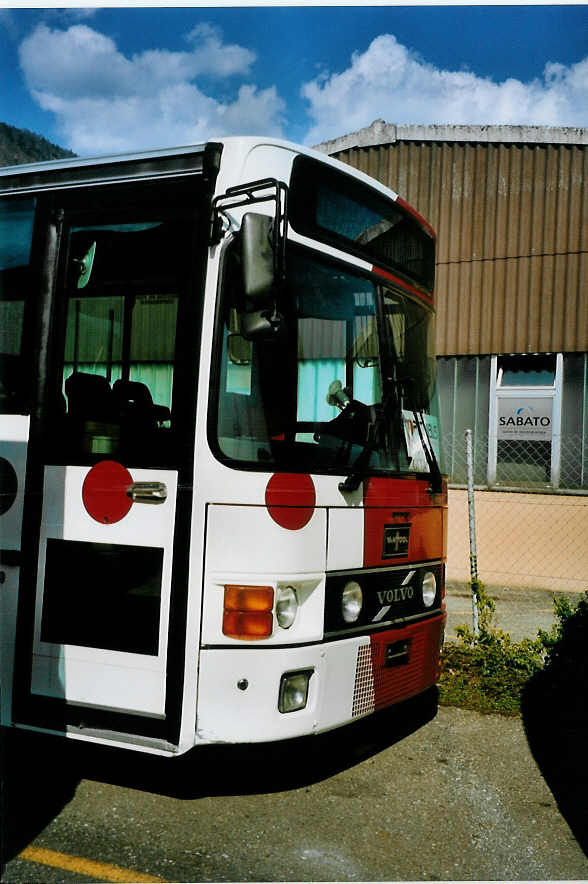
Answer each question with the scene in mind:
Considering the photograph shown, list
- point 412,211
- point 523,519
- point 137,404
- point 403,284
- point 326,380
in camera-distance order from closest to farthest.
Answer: point 137,404
point 326,380
point 403,284
point 412,211
point 523,519

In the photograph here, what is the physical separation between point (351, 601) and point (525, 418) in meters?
7.65

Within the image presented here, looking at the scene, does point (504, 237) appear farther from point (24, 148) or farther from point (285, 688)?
point (285, 688)

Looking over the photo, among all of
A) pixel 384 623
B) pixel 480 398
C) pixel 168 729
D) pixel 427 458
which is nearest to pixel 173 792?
pixel 168 729

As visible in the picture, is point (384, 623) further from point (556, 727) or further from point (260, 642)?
point (556, 727)

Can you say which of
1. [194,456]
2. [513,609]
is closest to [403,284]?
[194,456]

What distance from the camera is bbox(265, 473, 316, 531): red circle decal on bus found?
388 cm

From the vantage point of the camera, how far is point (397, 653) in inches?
180

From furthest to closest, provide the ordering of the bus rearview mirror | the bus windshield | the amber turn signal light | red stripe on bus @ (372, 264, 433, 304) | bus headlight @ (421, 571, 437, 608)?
bus headlight @ (421, 571, 437, 608), red stripe on bus @ (372, 264, 433, 304), the bus windshield, the amber turn signal light, the bus rearview mirror

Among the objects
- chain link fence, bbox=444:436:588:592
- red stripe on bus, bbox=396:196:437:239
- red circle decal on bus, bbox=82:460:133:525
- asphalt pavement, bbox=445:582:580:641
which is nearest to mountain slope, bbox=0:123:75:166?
red circle decal on bus, bbox=82:460:133:525

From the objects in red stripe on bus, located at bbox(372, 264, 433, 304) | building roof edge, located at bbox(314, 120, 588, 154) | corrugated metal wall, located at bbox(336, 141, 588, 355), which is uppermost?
building roof edge, located at bbox(314, 120, 588, 154)

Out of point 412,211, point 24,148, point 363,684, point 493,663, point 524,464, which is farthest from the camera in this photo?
point 524,464

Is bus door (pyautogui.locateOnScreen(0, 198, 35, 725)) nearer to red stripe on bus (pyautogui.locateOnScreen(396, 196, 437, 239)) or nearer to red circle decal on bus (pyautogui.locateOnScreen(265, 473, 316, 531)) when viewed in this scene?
red circle decal on bus (pyautogui.locateOnScreen(265, 473, 316, 531))

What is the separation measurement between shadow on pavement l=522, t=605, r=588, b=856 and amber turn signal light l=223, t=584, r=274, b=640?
196cm

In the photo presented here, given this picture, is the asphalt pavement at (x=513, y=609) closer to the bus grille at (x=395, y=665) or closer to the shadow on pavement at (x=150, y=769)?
the bus grille at (x=395, y=665)
